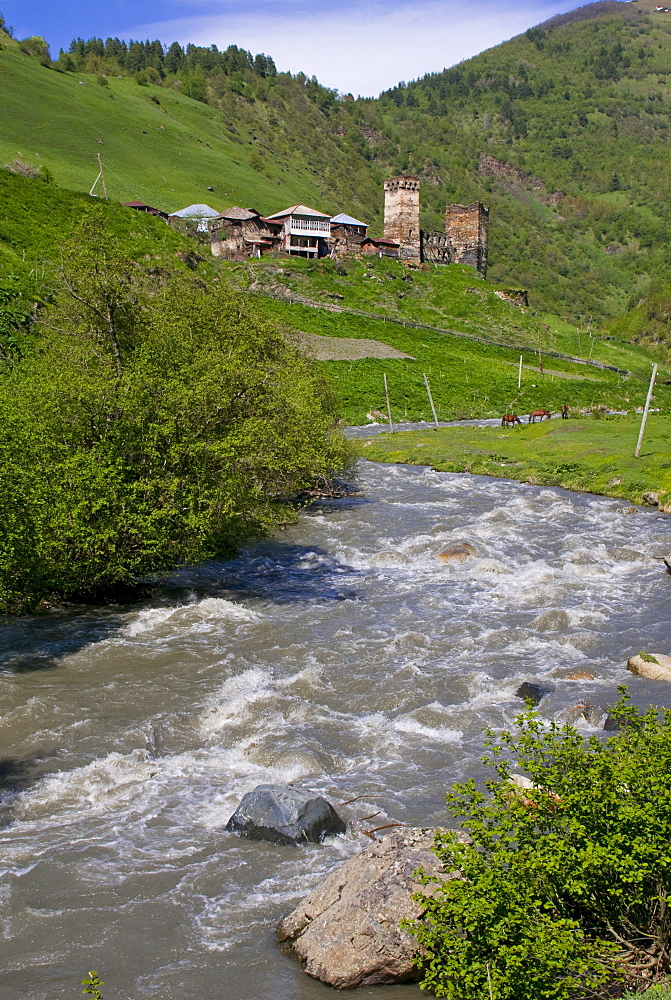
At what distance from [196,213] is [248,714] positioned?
134592 millimetres

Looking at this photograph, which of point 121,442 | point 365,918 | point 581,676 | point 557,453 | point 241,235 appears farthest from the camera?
point 241,235

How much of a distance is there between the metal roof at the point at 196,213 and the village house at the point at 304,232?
9.95 metres

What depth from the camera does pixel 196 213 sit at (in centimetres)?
13875

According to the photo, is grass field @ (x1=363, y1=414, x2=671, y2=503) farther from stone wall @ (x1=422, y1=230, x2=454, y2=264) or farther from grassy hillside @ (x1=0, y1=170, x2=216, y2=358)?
stone wall @ (x1=422, y1=230, x2=454, y2=264)

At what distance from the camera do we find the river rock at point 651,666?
17.4 m

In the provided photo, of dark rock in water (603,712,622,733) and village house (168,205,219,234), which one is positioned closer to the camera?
dark rock in water (603,712,622,733)

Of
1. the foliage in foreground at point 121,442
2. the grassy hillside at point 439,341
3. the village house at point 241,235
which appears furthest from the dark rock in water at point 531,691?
the village house at point 241,235

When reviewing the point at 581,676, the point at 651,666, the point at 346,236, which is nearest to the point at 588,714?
the point at 581,676

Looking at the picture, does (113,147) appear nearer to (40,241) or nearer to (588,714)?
(40,241)

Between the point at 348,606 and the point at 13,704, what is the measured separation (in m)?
9.70

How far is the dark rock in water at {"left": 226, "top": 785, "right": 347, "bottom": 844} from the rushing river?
20 cm

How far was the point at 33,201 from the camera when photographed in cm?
7262

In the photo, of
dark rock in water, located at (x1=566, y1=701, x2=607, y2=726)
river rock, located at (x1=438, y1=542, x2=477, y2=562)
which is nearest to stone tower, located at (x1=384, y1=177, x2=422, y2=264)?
river rock, located at (x1=438, y1=542, x2=477, y2=562)

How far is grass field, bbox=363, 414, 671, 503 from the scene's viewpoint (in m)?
41.0
